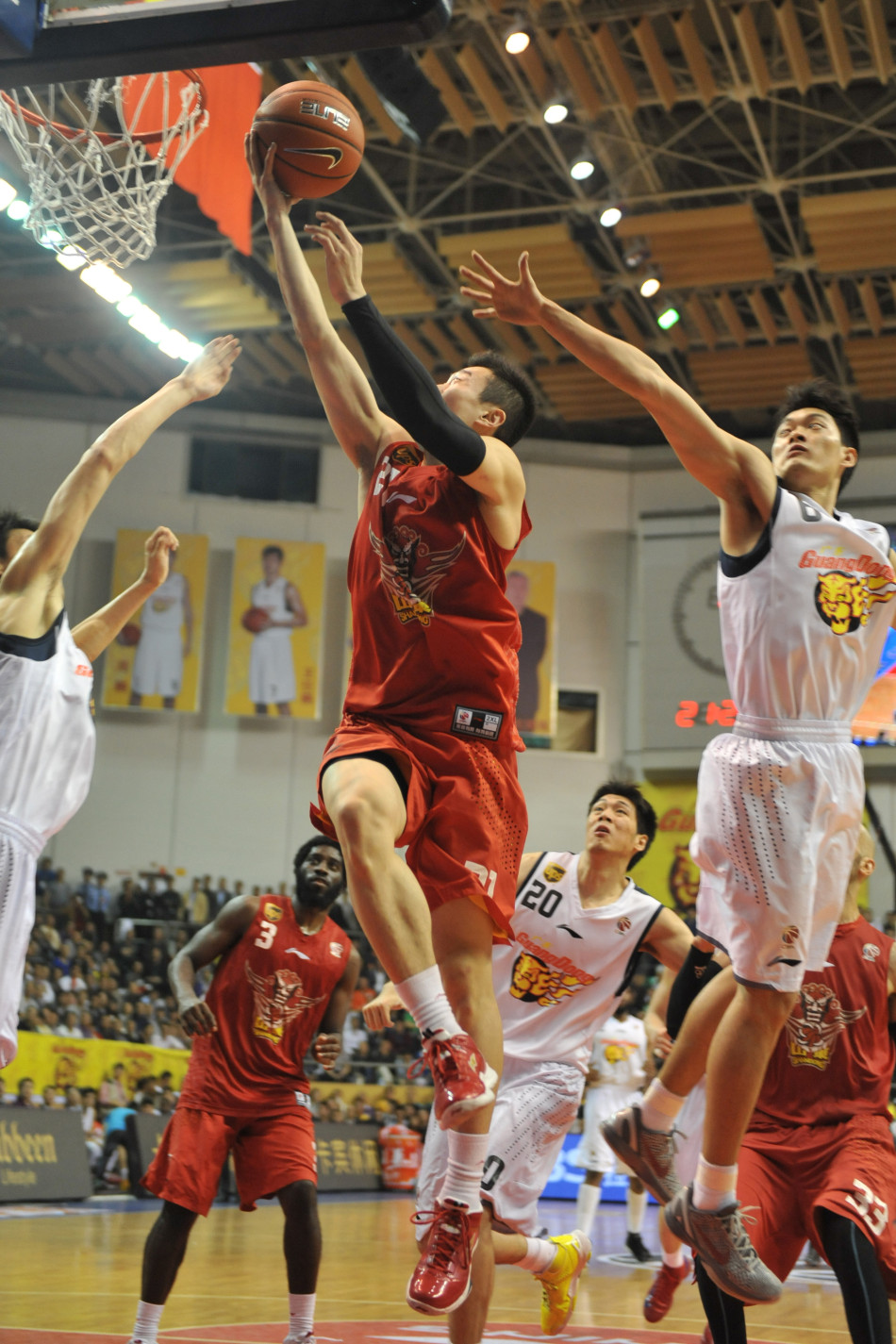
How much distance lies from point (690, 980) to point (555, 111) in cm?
1267

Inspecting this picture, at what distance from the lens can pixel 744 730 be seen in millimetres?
4047

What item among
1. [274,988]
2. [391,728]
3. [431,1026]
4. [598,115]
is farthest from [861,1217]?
[598,115]

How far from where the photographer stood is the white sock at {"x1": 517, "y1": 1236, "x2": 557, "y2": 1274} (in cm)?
544

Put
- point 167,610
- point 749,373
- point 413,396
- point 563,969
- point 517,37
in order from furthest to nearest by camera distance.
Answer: point 167,610 → point 749,373 → point 517,37 → point 563,969 → point 413,396

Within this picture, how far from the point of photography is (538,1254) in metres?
5.48

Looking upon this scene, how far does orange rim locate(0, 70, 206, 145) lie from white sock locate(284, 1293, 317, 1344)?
16.5ft

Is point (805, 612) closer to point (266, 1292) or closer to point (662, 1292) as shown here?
point (662, 1292)

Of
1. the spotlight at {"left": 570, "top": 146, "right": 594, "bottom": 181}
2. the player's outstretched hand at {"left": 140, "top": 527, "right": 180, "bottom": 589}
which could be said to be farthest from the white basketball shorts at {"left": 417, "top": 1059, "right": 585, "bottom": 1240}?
the spotlight at {"left": 570, "top": 146, "right": 594, "bottom": 181}

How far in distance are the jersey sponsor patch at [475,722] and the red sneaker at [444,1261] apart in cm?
124

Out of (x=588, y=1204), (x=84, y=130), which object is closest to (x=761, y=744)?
(x=84, y=130)

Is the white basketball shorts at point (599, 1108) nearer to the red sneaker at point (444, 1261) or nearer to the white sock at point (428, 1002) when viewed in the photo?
the red sneaker at point (444, 1261)

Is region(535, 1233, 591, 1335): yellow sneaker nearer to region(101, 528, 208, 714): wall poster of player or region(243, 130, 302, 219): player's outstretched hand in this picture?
region(243, 130, 302, 219): player's outstretched hand

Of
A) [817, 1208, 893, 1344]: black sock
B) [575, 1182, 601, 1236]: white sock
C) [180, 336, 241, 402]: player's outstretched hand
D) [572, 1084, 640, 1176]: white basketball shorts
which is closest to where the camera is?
[817, 1208, 893, 1344]: black sock

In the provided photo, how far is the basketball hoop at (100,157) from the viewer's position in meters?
5.89
